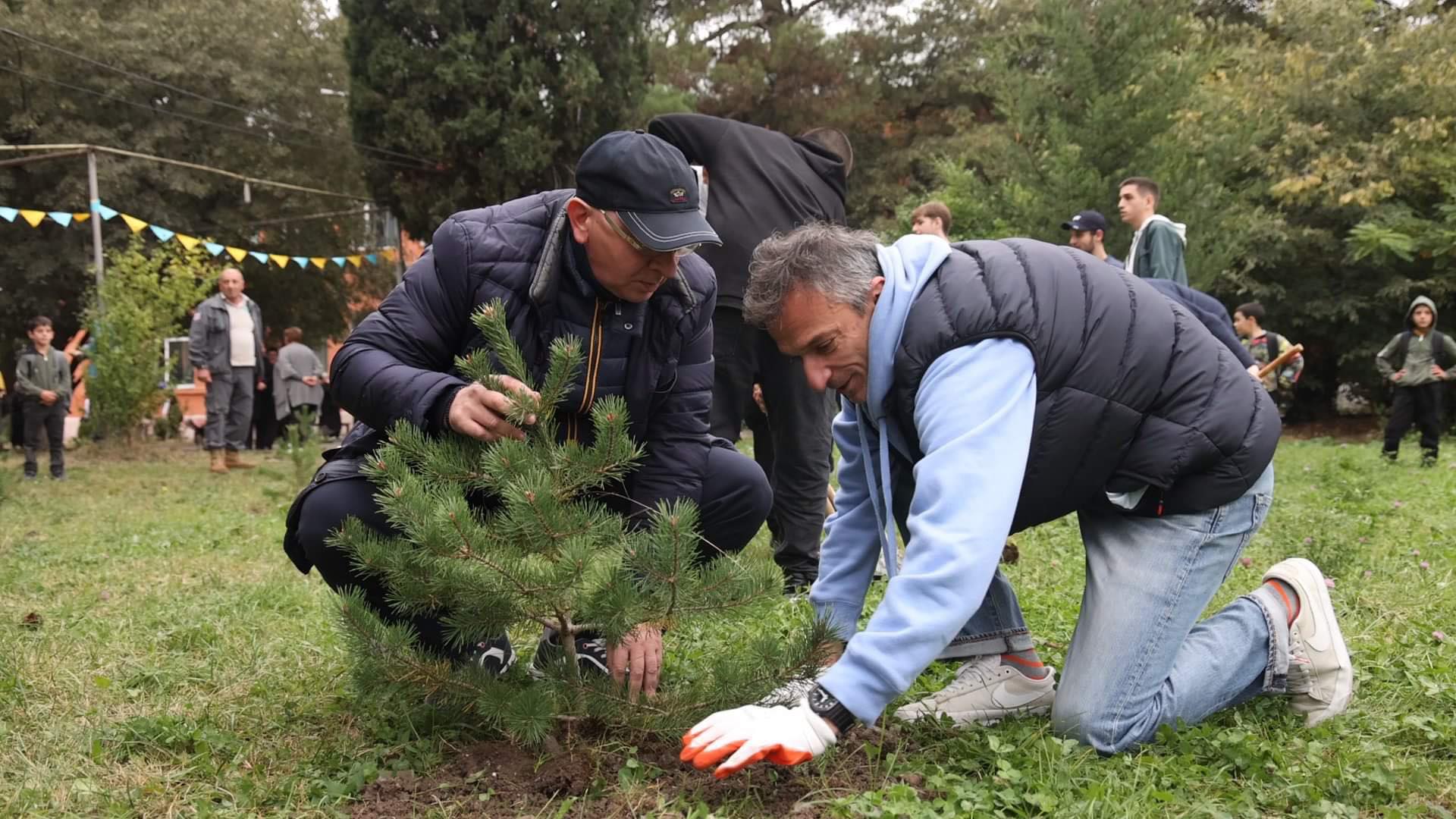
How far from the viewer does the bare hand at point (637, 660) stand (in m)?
2.40

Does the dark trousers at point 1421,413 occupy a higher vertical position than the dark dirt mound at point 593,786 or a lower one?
higher

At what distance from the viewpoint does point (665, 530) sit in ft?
7.04

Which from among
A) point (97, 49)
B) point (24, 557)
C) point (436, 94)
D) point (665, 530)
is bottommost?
point (24, 557)

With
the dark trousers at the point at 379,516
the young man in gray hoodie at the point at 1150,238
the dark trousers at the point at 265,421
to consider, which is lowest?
the dark trousers at the point at 265,421

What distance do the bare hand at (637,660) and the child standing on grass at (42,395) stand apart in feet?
28.0

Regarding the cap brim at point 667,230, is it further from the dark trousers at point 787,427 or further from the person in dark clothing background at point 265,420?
the person in dark clothing background at point 265,420

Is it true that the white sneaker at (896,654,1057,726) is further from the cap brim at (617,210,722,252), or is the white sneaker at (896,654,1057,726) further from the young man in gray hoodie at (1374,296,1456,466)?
the young man in gray hoodie at (1374,296,1456,466)

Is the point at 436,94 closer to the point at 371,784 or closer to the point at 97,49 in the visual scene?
the point at 97,49

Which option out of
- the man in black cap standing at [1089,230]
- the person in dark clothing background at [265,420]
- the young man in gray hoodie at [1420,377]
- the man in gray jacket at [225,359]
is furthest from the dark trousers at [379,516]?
the person in dark clothing background at [265,420]

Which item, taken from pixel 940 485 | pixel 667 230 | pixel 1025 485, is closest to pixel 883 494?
pixel 1025 485

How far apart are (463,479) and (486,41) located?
49.0 ft

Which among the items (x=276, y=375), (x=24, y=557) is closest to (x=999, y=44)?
(x=276, y=375)

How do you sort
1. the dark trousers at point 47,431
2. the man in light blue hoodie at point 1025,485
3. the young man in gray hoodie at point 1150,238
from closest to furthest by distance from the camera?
the man in light blue hoodie at point 1025,485
the young man in gray hoodie at point 1150,238
the dark trousers at point 47,431

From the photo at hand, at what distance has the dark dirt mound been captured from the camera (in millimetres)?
2268
